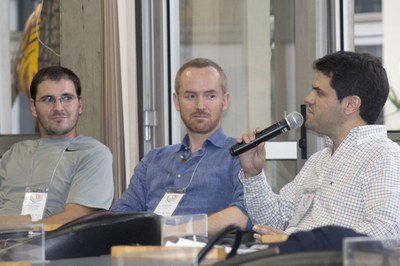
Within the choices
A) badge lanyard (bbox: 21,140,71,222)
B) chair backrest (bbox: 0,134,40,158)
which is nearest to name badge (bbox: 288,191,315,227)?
badge lanyard (bbox: 21,140,71,222)

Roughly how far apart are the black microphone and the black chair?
2.53 ft

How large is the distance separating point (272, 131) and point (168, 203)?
A: 921mm

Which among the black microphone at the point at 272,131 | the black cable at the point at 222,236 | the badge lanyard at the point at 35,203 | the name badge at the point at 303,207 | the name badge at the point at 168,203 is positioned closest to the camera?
the black cable at the point at 222,236

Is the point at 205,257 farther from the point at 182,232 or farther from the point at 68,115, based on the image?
the point at 68,115

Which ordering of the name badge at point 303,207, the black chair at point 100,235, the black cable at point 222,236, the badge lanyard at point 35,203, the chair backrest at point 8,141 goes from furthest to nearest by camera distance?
the chair backrest at point 8,141
the badge lanyard at point 35,203
the name badge at point 303,207
the black chair at point 100,235
the black cable at point 222,236

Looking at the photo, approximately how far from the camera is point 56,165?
507cm

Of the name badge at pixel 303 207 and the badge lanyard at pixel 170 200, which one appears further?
the badge lanyard at pixel 170 200

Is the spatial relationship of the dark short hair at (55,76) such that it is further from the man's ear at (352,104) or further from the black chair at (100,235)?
the black chair at (100,235)

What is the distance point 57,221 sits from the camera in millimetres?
4613

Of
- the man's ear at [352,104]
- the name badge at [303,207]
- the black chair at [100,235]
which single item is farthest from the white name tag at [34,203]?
the black chair at [100,235]

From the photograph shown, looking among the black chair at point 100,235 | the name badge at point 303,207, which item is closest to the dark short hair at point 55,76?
the name badge at point 303,207

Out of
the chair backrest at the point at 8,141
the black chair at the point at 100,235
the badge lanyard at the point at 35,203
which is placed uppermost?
the chair backrest at the point at 8,141

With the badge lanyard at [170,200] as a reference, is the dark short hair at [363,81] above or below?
above

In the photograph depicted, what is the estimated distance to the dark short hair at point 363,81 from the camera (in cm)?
388
